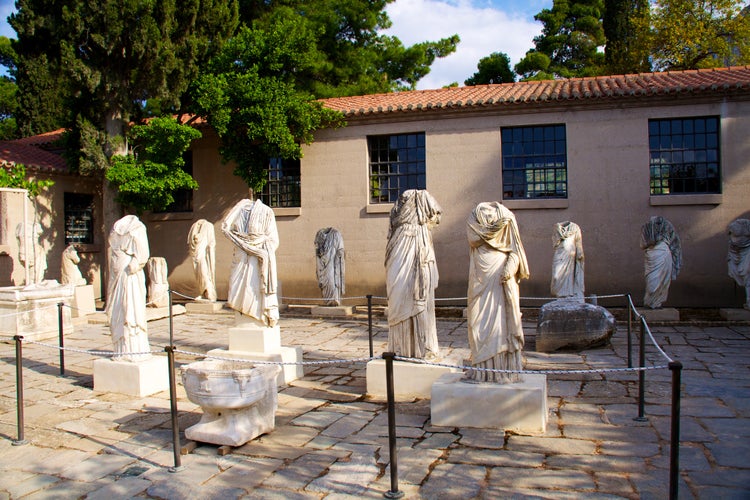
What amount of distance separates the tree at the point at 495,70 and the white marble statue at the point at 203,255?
50.7 feet

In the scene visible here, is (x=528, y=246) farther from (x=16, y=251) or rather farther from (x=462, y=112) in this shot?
(x=16, y=251)

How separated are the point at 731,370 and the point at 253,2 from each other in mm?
19641

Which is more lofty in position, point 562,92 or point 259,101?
point 259,101

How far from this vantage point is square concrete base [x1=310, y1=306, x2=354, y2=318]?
13.1 m

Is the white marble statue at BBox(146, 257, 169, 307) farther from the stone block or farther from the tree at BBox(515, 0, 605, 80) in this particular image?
the tree at BBox(515, 0, 605, 80)

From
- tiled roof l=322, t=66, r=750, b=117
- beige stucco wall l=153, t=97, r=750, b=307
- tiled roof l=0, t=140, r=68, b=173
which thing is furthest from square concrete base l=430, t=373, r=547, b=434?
tiled roof l=0, t=140, r=68, b=173

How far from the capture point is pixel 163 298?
13.9m

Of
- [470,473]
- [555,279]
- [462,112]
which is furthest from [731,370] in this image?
[462,112]

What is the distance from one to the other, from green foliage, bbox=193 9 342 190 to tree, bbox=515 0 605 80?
41.9 ft

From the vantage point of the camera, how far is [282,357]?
7.31 meters

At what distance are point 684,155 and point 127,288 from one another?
12649 mm

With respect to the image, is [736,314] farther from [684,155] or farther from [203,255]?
[203,255]

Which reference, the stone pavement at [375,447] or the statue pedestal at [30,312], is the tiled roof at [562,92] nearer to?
the stone pavement at [375,447]

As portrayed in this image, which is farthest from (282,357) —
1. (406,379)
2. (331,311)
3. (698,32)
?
(698,32)
